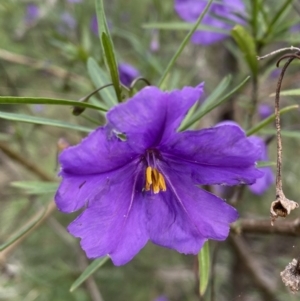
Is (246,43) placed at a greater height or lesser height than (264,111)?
greater

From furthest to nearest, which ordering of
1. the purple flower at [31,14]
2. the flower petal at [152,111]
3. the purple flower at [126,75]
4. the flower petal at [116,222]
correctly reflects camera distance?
the purple flower at [31,14], the purple flower at [126,75], the flower petal at [116,222], the flower petal at [152,111]

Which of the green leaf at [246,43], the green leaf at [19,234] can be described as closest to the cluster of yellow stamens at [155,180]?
the green leaf at [19,234]

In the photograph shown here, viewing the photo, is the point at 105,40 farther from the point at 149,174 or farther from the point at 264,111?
the point at 264,111

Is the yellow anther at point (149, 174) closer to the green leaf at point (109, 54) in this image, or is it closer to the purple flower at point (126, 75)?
the green leaf at point (109, 54)

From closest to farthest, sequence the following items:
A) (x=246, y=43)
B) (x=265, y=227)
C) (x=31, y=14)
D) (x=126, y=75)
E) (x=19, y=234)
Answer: (x=19, y=234) < (x=246, y=43) < (x=265, y=227) < (x=126, y=75) < (x=31, y=14)

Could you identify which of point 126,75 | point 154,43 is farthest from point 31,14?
point 126,75

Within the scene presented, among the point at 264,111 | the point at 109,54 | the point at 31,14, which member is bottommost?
the point at 264,111

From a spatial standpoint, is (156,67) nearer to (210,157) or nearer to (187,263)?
(210,157)

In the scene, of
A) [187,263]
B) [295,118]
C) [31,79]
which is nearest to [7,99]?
[295,118]
